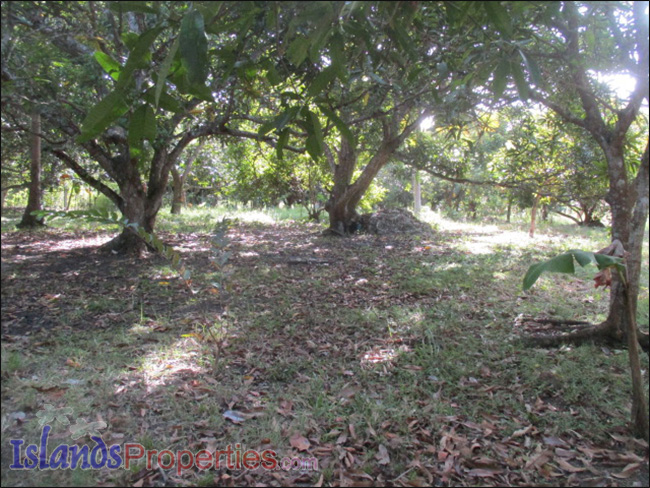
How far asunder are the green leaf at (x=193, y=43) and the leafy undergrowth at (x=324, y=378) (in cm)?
184

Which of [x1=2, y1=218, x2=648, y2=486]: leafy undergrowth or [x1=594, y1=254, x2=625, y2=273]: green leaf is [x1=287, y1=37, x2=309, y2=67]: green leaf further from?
[x1=2, y1=218, x2=648, y2=486]: leafy undergrowth

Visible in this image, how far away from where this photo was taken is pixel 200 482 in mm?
2098

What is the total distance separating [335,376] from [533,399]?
1.33 m

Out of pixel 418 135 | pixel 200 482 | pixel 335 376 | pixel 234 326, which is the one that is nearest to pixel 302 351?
pixel 335 376

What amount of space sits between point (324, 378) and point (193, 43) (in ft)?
8.06

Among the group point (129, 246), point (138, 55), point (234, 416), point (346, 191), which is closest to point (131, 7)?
point (138, 55)

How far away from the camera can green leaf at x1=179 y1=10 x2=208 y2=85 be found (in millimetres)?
1363

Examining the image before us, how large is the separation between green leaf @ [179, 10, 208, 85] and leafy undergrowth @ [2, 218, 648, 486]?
6.02ft

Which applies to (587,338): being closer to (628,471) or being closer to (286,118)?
(628,471)

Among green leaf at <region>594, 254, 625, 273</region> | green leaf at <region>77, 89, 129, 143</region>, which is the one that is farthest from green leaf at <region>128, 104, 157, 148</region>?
green leaf at <region>594, 254, 625, 273</region>

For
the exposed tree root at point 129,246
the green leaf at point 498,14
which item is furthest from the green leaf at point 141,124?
the exposed tree root at point 129,246

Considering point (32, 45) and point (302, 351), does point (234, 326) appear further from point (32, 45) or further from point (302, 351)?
point (32, 45)

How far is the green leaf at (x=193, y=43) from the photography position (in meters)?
1.36

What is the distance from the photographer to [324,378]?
10.5 ft
